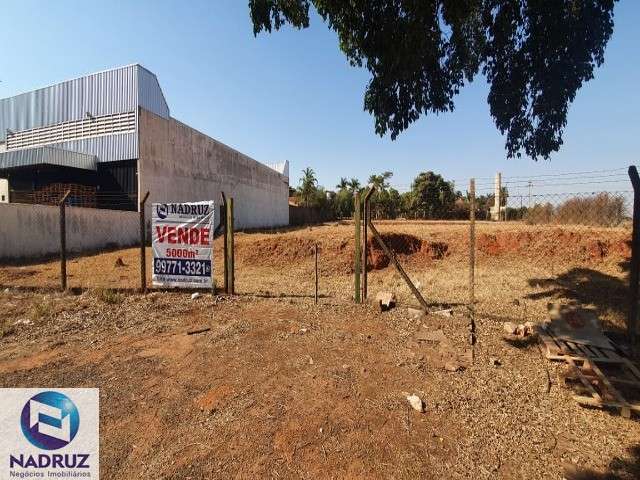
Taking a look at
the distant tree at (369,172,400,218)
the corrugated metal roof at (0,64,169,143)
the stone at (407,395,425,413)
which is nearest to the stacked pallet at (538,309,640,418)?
the stone at (407,395,425,413)

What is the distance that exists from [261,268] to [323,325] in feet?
22.8

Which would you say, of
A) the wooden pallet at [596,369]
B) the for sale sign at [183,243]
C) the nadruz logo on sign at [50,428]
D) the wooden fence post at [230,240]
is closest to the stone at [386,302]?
the wooden pallet at [596,369]

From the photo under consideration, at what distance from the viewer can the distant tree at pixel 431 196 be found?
40719mm

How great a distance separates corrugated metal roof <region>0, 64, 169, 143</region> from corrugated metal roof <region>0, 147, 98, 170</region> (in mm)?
3286

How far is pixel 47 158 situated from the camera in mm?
17938

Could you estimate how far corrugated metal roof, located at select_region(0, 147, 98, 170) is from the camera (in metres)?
17.9

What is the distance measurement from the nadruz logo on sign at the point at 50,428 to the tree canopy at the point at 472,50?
5.98m

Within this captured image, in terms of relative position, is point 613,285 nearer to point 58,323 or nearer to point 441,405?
point 441,405

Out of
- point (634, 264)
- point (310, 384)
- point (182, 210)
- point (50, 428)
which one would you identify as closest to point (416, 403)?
point (310, 384)

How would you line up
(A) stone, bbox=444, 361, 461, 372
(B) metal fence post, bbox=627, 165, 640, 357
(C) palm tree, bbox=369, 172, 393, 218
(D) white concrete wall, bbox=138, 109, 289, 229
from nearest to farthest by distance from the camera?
(A) stone, bbox=444, 361, 461, 372, (B) metal fence post, bbox=627, 165, 640, 357, (D) white concrete wall, bbox=138, 109, 289, 229, (C) palm tree, bbox=369, 172, 393, 218

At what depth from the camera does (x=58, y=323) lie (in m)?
5.52

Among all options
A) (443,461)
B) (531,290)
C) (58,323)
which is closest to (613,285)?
(531,290)

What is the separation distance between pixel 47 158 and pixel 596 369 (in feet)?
78.2

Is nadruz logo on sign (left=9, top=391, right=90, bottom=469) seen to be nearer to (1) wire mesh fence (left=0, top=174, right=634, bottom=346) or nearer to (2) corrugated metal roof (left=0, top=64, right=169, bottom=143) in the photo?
(1) wire mesh fence (left=0, top=174, right=634, bottom=346)
